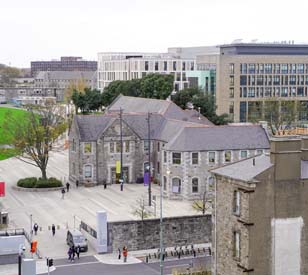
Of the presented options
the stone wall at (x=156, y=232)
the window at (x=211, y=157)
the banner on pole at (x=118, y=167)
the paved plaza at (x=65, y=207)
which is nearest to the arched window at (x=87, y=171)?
the paved plaza at (x=65, y=207)

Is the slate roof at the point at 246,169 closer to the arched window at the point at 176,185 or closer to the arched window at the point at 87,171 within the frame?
the arched window at the point at 176,185

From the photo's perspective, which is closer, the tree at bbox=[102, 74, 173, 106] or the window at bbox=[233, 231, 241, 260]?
the window at bbox=[233, 231, 241, 260]

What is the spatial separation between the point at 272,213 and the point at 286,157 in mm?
3094

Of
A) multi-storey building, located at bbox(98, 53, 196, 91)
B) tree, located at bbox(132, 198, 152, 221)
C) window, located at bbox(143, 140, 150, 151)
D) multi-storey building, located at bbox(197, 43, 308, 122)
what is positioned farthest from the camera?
multi-storey building, located at bbox(98, 53, 196, 91)

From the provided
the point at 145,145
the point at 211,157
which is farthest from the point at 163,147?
the point at 145,145

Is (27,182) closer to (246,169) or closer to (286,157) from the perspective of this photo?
(246,169)

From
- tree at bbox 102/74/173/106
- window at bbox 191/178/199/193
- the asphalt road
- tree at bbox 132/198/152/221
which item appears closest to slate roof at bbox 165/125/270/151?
window at bbox 191/178/199/193

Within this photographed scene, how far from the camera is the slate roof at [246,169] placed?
35.9m

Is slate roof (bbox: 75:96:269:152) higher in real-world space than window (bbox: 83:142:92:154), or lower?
higher

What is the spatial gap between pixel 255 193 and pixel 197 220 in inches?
648

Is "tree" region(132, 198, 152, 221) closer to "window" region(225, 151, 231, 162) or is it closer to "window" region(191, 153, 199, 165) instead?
"window" region(191, 153, 199, 165)

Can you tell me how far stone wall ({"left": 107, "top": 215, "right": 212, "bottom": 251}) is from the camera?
49.9 m

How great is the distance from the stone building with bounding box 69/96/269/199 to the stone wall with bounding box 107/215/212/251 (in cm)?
1578

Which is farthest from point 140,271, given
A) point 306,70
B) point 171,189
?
point 306,70
